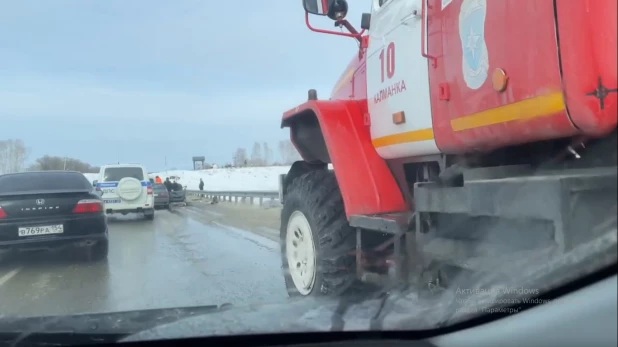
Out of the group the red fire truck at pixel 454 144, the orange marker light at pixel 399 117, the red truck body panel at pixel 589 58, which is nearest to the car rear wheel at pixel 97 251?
the red fire truck at pixel 454 144

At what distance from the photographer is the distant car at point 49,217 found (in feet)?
29.0

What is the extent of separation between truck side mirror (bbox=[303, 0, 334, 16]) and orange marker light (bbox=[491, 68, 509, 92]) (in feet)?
6.35

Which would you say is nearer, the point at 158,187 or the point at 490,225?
the point at 490,225

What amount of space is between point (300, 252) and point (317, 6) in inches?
79.6

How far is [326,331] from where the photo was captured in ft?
9.50

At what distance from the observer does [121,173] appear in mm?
20594

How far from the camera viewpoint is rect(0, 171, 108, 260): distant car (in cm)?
884

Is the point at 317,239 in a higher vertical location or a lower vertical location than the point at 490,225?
lower

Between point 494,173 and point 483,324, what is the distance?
97cm

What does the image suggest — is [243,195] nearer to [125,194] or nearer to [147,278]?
[125,194]

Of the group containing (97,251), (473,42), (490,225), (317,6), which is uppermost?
(317,6)

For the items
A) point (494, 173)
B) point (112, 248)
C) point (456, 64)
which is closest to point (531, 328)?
point (494, 173)

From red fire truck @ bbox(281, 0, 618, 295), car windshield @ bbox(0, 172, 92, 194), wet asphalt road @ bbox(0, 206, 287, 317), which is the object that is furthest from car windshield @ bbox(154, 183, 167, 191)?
red fire truck @ bbox(281, 0, 618, 295)

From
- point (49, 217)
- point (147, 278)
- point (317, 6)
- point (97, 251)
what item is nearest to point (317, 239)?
point (317, 6)
